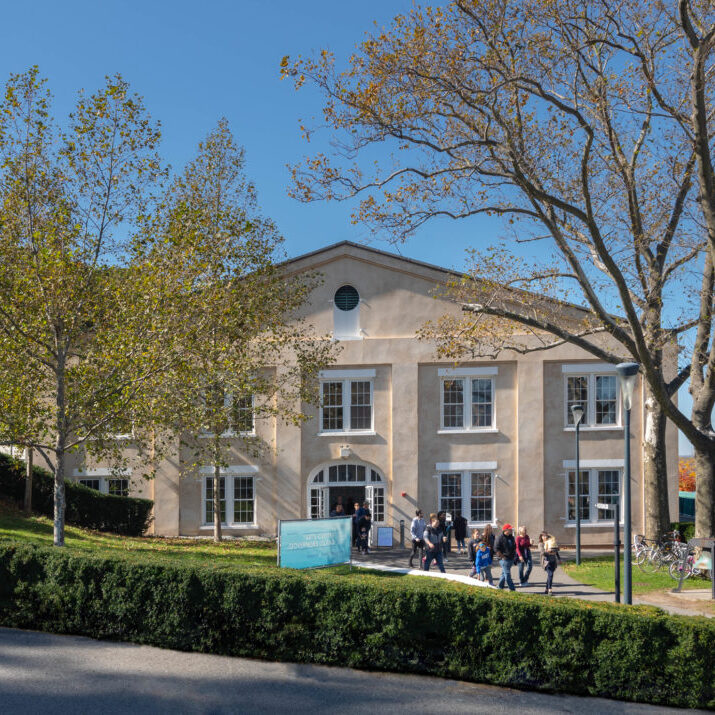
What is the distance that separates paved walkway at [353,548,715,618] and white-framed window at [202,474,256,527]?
504 cm

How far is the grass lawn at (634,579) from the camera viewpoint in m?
19.4

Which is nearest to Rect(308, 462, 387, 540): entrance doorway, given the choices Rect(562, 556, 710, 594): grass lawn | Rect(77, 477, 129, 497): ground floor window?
Rect(77, 477, 129, 497): ground floor window

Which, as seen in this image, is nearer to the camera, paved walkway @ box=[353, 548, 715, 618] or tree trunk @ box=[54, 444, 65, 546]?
tree trunk @ box=[54, 444, 65, 546]

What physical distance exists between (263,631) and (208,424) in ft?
44.9

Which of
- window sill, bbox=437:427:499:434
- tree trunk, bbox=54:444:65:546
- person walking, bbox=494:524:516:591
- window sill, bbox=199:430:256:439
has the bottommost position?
person walking, bbox=494:524:516:591

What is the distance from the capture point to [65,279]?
17.0 metres

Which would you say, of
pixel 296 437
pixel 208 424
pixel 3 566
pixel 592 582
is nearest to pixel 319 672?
pixel 3 566

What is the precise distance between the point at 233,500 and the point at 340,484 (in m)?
4.01

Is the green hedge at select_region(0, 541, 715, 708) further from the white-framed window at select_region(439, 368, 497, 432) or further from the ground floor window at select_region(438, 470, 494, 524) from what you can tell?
the white-framed window at select_region(439, 368, 497, 432)

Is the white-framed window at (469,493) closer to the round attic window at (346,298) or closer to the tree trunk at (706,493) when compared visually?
the round attic window at (346,298)

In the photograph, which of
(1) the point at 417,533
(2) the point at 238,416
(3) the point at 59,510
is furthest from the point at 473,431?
(3) the point at 59,510

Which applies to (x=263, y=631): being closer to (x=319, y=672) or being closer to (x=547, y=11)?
(x=319, y=672)

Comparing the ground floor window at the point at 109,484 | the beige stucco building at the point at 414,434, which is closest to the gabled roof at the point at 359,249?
the beige stucco building at the point at 414,434

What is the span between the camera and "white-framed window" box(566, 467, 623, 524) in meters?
28.3
